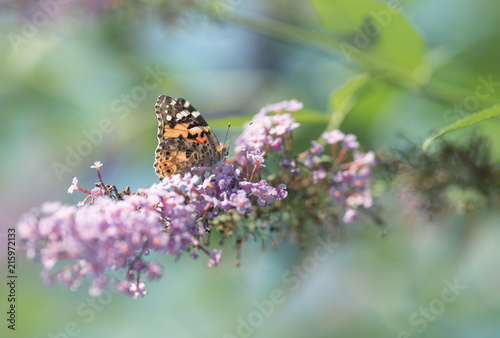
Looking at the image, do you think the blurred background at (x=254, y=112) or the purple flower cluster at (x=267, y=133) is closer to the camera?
the purple flower cluster at (x=267, y=133)

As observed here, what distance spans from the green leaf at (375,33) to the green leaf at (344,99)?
9.0 inches

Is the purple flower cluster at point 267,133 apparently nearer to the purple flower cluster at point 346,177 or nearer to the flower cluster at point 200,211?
the flower cluster at point 200,211

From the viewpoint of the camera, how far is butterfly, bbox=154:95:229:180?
6.22 ft

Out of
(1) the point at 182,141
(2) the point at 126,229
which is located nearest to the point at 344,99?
(1) the point at 182,141

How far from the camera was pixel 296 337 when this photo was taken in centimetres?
377

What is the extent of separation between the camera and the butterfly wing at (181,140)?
74.8 inches

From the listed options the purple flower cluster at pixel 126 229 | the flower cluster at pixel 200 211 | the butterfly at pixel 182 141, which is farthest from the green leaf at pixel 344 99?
the purple flower cluster at pixel 126 229

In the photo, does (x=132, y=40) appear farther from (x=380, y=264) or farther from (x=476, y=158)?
(x=476, y=158)

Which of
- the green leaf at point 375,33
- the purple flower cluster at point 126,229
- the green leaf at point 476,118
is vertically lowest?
the green leaf at point 476,118

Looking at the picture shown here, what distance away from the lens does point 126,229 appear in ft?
4.42

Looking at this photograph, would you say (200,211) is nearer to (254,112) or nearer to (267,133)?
(267,133)

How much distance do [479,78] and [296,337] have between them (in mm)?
2187

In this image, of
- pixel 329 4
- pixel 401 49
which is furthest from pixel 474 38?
pixel 329 4

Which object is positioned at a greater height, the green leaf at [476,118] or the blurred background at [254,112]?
the blurred background at [254,112]
